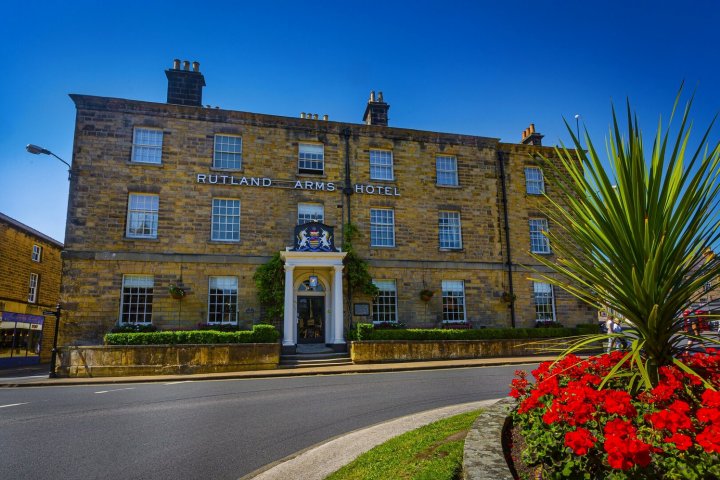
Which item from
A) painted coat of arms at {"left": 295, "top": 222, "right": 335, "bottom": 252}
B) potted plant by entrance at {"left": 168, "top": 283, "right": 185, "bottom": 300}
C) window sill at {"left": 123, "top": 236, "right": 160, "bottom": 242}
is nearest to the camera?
potted plant by entrance at {"left": 168, "top": 283, "right": 185, "bottom": 300}

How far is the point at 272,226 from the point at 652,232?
17.0 m

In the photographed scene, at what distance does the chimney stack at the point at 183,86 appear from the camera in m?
19.9

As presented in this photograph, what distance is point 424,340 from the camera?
57.8ft

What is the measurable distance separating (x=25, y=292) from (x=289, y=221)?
1660 cm

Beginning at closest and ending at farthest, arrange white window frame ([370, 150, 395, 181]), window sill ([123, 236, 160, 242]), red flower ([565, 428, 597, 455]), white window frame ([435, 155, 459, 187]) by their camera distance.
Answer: red flower ([565, 428, 597, 455]), window sill ([123, 236, 160, 242]), white window frame ([370, 150, 395, 181]), white window frame ([435, 155, 459, 187])

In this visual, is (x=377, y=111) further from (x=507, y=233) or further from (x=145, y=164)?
(x=145, y=164)

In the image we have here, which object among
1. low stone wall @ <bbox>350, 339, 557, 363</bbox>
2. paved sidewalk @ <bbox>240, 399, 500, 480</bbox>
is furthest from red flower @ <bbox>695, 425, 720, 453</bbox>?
low stone wall @ <bbox>350, 339, 557, 363</bbox>

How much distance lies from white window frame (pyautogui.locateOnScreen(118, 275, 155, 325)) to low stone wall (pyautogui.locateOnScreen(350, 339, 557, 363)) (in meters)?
8.09

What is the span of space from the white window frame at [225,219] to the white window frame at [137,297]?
10.1ft

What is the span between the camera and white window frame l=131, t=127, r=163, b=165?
18969 mm

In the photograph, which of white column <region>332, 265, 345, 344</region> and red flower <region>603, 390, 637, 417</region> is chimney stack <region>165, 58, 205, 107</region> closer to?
white column <region>332, 265, 345, 344</region>

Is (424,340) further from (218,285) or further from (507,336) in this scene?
(218,285)

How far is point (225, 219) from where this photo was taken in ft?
63.1

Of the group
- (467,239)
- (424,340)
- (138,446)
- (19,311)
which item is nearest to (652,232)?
(138,446)
